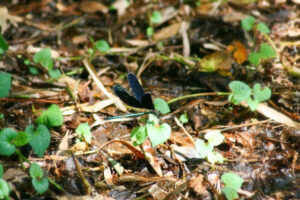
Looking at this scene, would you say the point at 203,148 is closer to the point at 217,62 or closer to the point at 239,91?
the point at 239,91

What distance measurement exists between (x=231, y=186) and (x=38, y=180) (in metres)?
1.18

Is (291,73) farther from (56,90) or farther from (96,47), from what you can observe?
(56,90)

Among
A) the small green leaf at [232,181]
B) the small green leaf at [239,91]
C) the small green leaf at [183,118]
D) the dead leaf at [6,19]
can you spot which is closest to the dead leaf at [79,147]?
the small green leaf at [183,118]

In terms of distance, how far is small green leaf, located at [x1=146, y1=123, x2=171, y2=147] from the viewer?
188 centimetres

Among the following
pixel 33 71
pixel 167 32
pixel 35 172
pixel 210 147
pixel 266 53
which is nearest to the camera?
pixel 35 172

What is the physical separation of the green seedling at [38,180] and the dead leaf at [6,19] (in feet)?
7.26

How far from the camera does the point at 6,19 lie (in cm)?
350

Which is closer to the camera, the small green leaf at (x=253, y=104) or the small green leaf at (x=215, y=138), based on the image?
the small green leaf at (x=215, y=138)

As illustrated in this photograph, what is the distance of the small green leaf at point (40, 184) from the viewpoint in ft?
5.76

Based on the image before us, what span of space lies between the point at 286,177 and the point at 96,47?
6.66 feet

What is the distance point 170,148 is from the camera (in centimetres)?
217

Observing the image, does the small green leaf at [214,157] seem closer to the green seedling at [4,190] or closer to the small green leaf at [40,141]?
the small green leaf at [40,141]

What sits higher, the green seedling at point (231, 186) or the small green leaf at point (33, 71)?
the small green leaf at point (33, 71)

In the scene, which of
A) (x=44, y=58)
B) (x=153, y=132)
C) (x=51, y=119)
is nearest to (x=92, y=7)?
(x=44, y=58)
